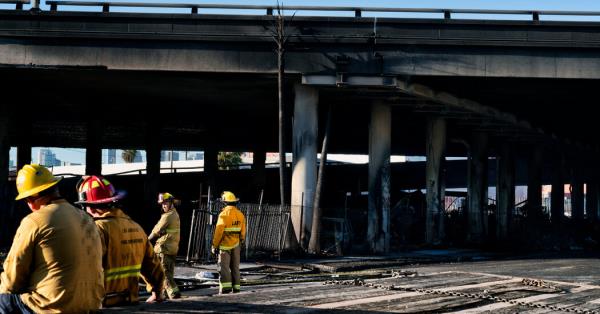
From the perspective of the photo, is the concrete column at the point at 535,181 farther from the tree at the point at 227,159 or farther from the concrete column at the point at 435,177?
the tree at the point at 227,159

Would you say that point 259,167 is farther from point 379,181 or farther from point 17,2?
point 17,2

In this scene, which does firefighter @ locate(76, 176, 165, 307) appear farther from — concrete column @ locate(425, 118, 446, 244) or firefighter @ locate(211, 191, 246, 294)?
concrete column @ locate(425, 118, 446, 244)

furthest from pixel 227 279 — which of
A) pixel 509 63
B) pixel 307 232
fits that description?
pixel 509 63

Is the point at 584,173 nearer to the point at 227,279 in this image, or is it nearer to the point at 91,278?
the point at 227,279

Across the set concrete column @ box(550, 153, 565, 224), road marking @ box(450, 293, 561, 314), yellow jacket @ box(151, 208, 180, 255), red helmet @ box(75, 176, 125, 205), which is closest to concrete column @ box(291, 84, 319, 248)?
road marking @ box(450, 293, 561, 314)

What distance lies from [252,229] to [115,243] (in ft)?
63.5

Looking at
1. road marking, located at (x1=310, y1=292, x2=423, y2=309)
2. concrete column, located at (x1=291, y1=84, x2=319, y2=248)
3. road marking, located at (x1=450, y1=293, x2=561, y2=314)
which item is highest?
concrete column, located at (x1=291, y1=84, x2=319, y2=248)

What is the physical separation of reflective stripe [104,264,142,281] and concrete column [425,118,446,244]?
33.4 m

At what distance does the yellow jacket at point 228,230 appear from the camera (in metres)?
14.3

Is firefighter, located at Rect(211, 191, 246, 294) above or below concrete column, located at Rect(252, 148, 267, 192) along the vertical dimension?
below

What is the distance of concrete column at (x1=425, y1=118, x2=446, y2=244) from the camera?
4028 cm

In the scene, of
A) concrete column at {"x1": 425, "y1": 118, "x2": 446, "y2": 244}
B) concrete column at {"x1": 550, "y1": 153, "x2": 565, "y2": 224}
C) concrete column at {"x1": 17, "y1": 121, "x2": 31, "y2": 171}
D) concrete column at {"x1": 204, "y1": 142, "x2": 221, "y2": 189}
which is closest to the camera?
concrete column at {"x1": 425, "y1": 118, "x2": 446, "y2": 244}

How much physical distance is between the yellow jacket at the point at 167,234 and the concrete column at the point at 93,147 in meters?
36.2

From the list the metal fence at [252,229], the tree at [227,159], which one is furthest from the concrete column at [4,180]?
the tree at [227,159]
